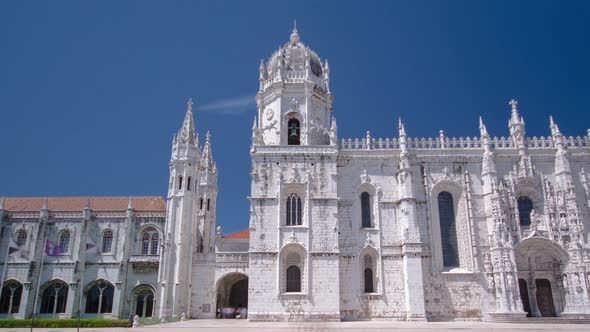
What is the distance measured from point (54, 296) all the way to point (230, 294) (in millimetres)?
15600

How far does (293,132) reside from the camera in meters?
34.3

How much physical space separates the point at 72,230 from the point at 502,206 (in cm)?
3648

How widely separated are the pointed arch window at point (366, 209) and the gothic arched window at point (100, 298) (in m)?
23.0

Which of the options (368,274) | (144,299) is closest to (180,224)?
(144,299)

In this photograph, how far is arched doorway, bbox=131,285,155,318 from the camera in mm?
37594

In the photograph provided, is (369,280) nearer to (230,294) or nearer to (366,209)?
(366,209)

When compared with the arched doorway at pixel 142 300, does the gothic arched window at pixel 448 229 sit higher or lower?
higher

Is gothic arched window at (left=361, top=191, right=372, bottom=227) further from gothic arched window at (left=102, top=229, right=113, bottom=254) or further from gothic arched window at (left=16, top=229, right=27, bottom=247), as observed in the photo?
gothic arched window at (left=16, top=229, right=27, bottom=247)

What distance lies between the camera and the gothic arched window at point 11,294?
3888cm

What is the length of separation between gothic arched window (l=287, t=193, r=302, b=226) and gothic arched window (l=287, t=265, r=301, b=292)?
10.2 feet

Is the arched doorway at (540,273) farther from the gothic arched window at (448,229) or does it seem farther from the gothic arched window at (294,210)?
the gothic arched window at (294,210)

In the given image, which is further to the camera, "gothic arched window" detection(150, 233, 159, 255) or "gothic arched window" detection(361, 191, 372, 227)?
"gothic arched window" detection(150, 233, 159, 255)

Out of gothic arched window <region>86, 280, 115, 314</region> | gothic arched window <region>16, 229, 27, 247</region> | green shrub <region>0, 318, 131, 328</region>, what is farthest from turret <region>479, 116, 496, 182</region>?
gothic arched window <region>16, 229, 27, 247</region>

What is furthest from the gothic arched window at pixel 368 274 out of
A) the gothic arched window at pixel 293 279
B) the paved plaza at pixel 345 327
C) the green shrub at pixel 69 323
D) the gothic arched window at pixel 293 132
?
the green shrub at pixel 69 323
